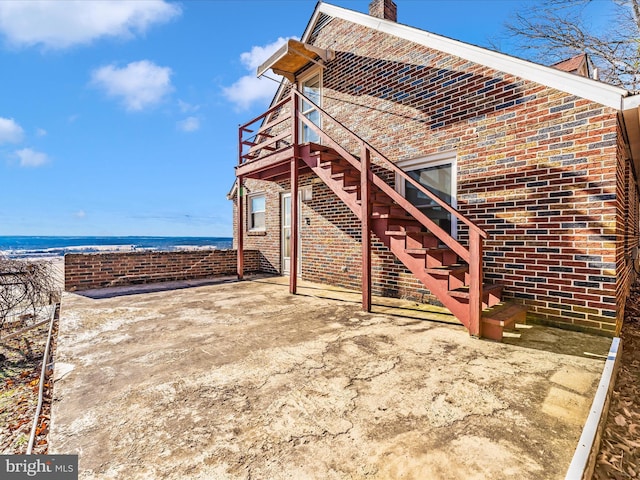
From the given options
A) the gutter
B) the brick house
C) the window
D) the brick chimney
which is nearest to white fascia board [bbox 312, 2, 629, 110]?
the brick house

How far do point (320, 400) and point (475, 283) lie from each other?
2164 mm

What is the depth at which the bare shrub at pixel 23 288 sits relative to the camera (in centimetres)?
539

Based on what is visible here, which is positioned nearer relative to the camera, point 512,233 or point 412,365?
point 412,365

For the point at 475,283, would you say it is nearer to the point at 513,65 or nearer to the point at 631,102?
the point at 631,102

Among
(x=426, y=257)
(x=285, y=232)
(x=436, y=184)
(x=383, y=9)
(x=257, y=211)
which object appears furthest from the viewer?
(x=257, y=211)

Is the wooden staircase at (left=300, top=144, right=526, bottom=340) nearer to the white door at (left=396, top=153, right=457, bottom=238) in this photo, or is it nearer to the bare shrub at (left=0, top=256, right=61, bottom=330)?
the white door at (left=396, top=153, right=457, bottom=238)

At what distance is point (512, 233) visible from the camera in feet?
14.1

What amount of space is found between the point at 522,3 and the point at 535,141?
28.5ft

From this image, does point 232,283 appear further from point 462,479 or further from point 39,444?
point 462,479

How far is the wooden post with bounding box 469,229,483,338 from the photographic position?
11.1 feet

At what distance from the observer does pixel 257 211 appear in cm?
998

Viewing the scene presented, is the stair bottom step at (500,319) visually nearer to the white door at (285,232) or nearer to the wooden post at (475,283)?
the wooden post at (475,283)

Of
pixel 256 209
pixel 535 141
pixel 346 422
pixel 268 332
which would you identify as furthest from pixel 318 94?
pixel 346 422

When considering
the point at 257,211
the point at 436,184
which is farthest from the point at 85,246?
the point at 436,184
